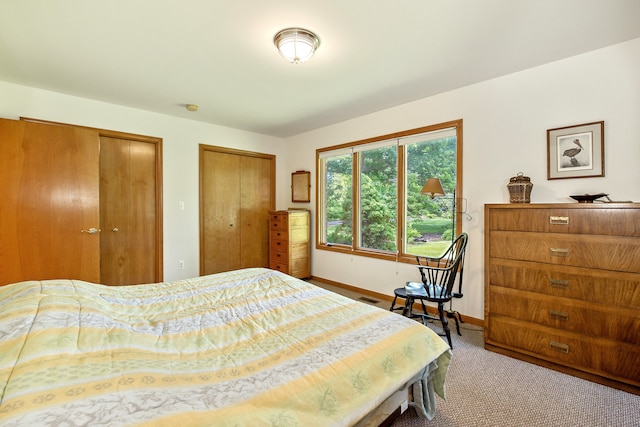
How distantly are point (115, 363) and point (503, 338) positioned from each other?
2607 mm

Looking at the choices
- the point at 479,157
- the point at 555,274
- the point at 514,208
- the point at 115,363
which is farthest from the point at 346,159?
the point at 115,363

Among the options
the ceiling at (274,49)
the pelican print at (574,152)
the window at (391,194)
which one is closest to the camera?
the ceiling at (274,49)

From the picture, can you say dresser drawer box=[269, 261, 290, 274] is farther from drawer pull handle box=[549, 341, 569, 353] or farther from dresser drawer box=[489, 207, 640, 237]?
drawer pull handle box=[549, 341, 569, 353]

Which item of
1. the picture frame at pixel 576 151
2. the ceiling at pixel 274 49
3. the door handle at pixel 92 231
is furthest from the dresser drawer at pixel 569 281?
the door handle at pixel 92 231

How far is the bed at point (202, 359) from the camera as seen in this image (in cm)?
78

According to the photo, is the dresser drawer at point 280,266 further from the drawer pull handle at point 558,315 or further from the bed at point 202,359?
the drawer pull handle at point 558,315

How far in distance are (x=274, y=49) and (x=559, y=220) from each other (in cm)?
248

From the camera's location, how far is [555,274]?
6.79 ft

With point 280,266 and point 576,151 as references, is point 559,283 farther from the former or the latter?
point 280,266

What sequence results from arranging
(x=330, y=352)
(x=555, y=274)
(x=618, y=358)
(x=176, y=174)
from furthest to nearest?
(x=176, y=174)
(x=555, y=274)
(x=618, y=358)
(x=330, y=352)

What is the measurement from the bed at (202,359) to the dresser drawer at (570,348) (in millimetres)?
1179

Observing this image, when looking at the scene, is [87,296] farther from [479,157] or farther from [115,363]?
[479,157]

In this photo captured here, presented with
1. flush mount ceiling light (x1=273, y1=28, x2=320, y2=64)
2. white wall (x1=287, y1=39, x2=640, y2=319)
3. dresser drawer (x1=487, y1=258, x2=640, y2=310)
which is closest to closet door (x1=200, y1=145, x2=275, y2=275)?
Answer: white wall (x1=287, y1=39, x2=640, y2=319)

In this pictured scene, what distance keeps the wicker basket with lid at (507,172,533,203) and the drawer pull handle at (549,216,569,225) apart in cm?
31
